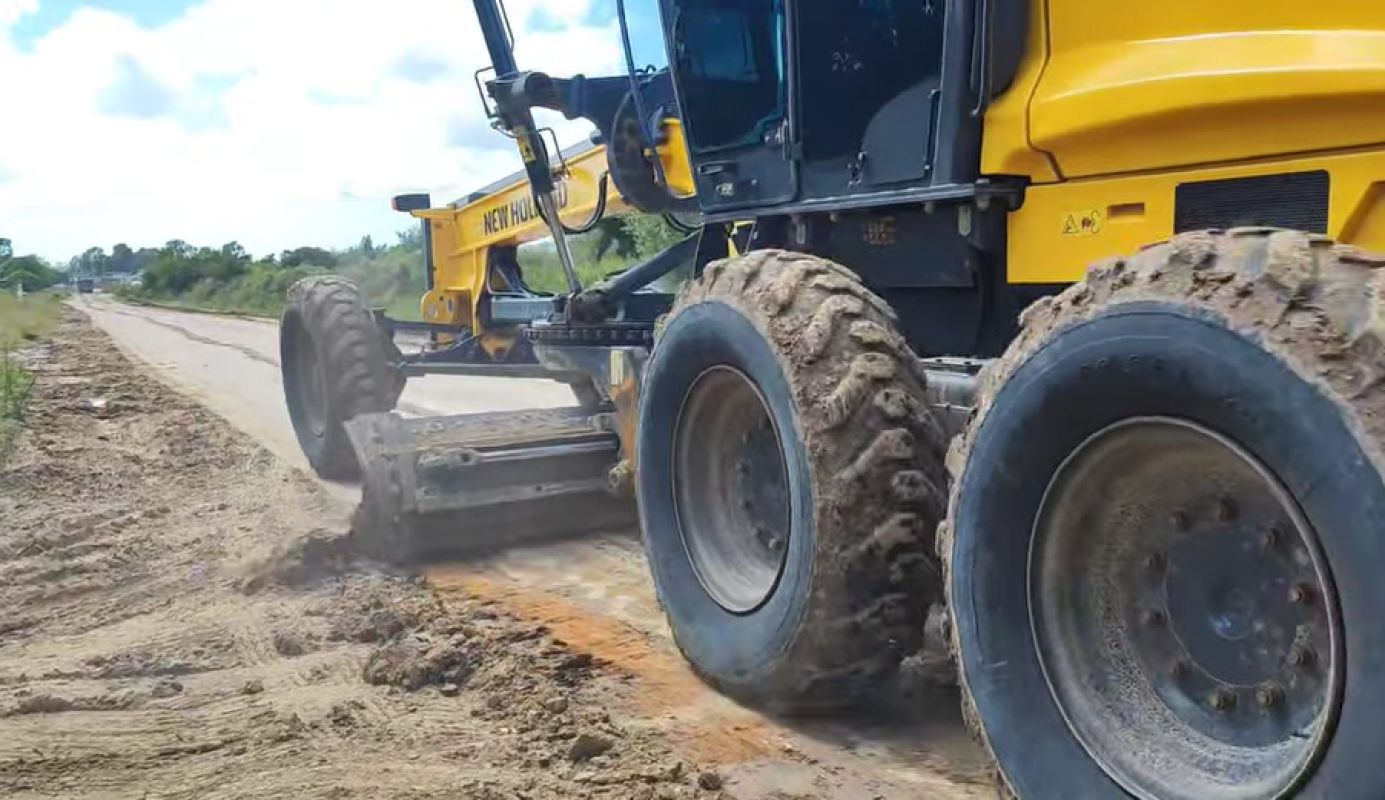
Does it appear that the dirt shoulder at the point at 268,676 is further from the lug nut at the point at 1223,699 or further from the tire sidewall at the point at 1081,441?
the lug nut at the point at 1223,699

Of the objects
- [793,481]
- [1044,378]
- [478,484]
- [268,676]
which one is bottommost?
[268,676]

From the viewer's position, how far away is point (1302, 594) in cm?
255

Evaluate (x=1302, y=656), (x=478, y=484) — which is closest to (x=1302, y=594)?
(x=1302, y=656)

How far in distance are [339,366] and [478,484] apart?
8.81 feet

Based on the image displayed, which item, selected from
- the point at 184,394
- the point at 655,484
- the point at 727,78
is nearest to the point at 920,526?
the point at 655,484

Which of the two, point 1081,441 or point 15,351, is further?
point 15,351

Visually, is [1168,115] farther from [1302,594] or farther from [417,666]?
[417,666]

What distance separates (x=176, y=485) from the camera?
30.2ft

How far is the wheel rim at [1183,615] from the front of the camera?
2.56 m

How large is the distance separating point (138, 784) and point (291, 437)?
26.4 feet

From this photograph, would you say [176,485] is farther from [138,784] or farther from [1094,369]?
[1094,369]

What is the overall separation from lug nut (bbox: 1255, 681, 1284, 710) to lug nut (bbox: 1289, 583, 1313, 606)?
7.1 inches

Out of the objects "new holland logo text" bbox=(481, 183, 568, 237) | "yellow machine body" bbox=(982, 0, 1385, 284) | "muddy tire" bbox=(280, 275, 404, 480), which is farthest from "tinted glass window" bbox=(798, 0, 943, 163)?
"muddy tire" bbox=(280, 275, 404, 480)

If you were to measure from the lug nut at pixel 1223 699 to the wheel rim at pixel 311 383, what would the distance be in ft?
25.3
